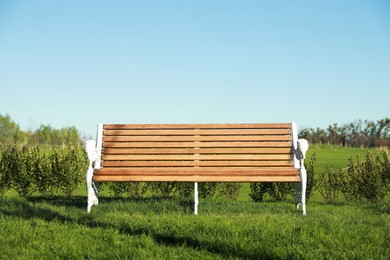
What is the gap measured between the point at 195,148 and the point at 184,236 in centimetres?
250

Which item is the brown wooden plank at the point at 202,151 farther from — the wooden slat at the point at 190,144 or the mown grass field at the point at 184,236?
the mown grass field at the point at 184,236

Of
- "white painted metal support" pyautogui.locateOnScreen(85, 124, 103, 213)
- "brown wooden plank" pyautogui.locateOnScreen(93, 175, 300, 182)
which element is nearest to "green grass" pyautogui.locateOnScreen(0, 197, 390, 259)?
"white painted metal support" pyautogui.locateOnScreen(85, 124, 103, 213)

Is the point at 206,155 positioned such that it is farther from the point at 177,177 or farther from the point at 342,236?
Result: the point at 342,236

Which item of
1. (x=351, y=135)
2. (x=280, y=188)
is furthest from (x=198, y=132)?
(x=351, y=135)

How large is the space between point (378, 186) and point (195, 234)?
5541 millimetres

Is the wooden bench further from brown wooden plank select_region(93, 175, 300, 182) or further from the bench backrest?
brown wooden plank select_region(93, 175, 300, 182)

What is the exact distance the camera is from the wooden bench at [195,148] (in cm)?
663

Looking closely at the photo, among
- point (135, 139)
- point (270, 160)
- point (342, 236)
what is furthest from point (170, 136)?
point (342, 236)

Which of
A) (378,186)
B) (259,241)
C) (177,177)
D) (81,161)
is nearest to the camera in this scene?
(259,241)

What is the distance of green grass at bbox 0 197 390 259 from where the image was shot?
3.90m

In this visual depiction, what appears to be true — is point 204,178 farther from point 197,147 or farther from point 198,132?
point 198,132

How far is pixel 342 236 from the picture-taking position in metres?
4.43

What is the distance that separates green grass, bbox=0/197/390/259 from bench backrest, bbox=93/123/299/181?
3.07 feet

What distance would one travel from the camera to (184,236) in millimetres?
4492
